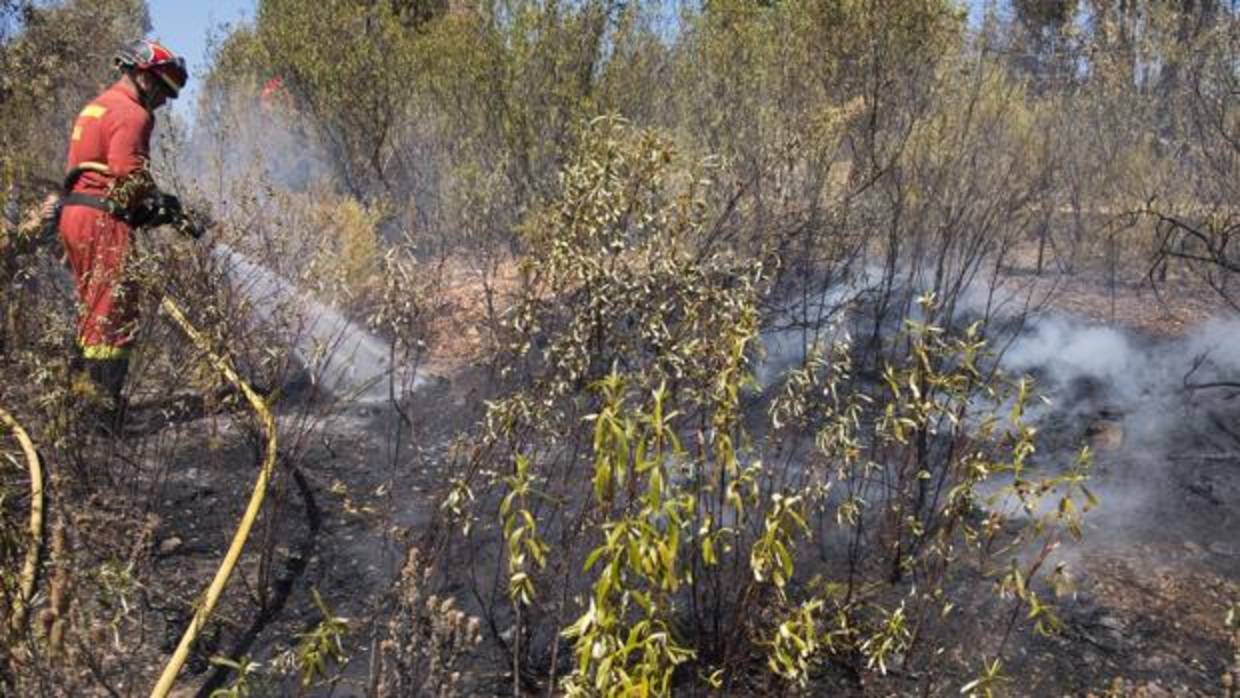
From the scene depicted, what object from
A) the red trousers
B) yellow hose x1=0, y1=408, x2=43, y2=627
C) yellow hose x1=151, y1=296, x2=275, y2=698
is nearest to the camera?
yellow hose x1=0, y1=408, x2=43, y2=627

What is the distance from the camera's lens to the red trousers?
3949 mm

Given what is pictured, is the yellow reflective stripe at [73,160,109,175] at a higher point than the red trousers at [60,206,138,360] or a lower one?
higher

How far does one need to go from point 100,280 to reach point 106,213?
41cm

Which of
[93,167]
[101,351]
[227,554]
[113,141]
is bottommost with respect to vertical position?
[227,554]

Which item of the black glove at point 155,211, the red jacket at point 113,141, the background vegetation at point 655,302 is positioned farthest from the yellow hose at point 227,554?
the red jacket at point 113,141

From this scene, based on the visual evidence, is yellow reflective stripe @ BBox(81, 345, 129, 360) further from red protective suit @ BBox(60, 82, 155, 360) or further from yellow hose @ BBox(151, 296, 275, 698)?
yellow hose @ BBox(151, 296, 275, 698)

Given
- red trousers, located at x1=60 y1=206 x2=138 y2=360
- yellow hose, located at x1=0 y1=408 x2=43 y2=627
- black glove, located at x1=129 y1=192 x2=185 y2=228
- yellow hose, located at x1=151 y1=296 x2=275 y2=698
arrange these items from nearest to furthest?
yellow hose, located at x1=0 y1=408 x2=43 y2=627 → yellow hose, located at x1=151 y1=296 x2=275 y2=698 → red trousers, located at x1=60 y1=206 x2=138 y2=360 → black glove, located at x1=129 y1=192 x2=185 y2=228

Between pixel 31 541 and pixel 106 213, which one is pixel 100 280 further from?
pixel 31 541

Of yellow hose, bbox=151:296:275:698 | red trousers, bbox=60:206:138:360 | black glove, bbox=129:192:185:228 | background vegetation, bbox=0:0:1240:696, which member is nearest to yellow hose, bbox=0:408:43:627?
background vegetation, bbox=0:0:1240:696

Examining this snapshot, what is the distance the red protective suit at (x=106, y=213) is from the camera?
4020 mm

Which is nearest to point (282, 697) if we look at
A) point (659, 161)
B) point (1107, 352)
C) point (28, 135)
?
point (659, 161)

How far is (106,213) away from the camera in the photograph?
4.14m

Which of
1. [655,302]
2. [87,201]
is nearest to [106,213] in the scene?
[87,201]

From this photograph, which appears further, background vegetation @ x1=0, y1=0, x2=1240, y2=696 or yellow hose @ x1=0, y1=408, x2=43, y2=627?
background vegetation @ x1=0, y1=0, x2=1240, y2=696
